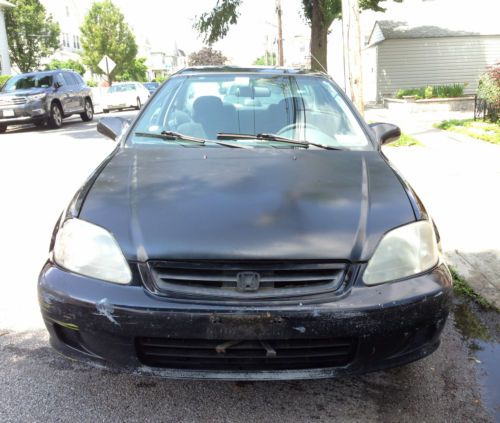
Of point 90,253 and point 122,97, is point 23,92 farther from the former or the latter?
point 90,253

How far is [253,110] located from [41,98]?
13.7 m

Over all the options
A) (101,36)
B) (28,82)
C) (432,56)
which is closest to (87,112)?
(28,82)

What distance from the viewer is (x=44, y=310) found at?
2383mm

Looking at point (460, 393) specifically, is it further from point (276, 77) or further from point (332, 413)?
point (276, 77)

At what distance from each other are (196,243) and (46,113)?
15.0 m

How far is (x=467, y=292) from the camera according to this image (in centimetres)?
386

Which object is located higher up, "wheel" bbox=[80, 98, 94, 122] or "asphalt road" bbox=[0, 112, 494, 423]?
"wheel" bbox=[80, 98, 94, 122]

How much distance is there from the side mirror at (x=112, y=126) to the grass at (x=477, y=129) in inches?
343

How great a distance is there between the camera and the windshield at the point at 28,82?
1642 cm

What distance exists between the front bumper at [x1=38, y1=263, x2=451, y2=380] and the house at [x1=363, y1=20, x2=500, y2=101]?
26.6 meters

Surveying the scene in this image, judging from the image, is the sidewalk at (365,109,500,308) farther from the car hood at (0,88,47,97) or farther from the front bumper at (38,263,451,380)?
the car hood at (0,88,47,97)

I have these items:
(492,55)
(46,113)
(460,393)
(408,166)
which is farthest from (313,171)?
(492,55)

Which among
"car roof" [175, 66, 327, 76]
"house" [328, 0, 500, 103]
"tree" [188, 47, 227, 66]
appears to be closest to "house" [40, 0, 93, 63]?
"tree" [188, 47, 227, 66]

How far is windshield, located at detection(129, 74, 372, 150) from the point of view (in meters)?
3.59
